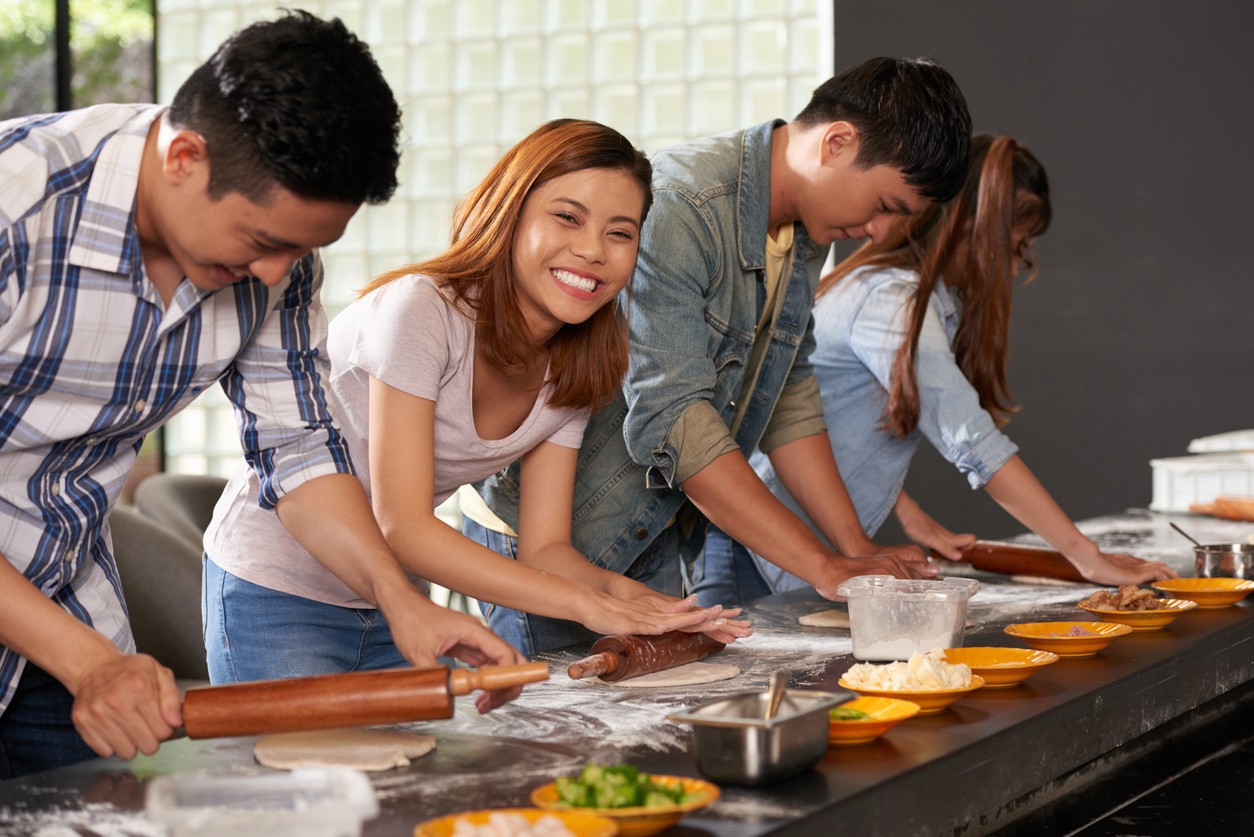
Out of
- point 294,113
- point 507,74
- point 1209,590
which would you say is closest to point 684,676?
point 294,113

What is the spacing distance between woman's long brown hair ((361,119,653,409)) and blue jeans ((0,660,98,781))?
2.02 ft

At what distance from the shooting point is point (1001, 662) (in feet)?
5.16

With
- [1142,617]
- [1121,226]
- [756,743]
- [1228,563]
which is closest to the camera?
[756,743]

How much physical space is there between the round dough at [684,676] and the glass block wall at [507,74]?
2.86 meters

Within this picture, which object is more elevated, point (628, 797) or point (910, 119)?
point (910, 119)

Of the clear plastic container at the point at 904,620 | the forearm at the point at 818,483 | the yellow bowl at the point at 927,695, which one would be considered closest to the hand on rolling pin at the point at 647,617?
the clear plastic container at the point at 904,620

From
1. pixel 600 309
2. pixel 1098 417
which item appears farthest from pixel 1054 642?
pixel 1098 417

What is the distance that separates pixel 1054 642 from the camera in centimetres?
170

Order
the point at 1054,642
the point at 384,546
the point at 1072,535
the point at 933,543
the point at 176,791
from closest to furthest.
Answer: the point at 176,791 → the point at 384,546 → the point at 1054,642 → the point at 1072,535 → the point at 933,543

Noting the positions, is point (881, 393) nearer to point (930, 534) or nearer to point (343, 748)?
point (930, 534)

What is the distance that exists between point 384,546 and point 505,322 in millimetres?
394

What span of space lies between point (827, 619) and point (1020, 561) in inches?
23.6

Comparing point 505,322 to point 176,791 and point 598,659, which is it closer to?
point 598,659

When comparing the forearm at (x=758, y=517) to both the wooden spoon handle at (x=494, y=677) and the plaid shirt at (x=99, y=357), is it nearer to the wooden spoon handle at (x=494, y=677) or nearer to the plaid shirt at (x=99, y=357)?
the plaid shirt at (x=99, y=357)
